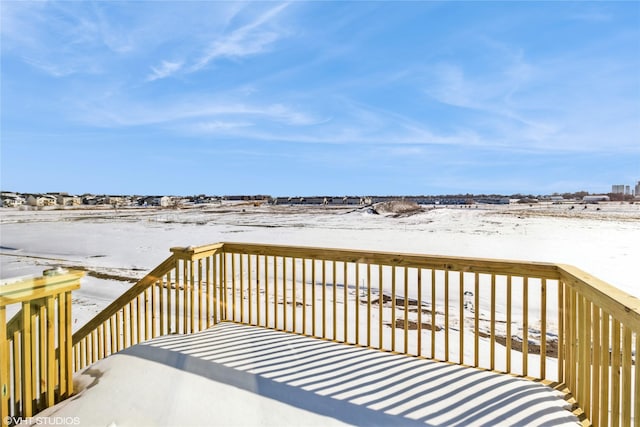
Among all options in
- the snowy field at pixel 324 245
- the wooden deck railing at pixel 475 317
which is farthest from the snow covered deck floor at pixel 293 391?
the snowy field at pixel 324 245

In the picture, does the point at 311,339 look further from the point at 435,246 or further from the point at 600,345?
the point at 435,246

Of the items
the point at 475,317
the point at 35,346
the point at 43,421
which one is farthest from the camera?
the point at 475,317

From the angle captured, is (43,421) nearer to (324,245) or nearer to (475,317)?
(475,317)

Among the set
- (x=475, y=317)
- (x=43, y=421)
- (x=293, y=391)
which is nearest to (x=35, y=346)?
(x=43, y=421)

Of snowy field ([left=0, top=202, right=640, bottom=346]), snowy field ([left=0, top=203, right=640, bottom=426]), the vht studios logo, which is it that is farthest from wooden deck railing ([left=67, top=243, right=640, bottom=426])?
snowy field ([left=0, top=202, right=640, bottom=346])

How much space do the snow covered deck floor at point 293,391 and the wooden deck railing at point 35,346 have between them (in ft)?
0.54

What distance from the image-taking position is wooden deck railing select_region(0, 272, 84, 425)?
2.04m

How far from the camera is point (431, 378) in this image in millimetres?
2697

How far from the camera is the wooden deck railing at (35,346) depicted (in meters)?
2.04

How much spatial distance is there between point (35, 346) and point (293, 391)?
191 cm

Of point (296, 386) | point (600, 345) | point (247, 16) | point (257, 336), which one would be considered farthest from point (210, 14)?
point (600, 345)

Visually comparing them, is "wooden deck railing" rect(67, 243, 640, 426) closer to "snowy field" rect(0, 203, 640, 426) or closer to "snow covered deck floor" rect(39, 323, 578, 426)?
"snow covered deck floor" rect(39, 323, 578, 426)

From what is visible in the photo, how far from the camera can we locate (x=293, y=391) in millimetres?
2486

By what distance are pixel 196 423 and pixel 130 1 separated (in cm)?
726
